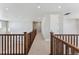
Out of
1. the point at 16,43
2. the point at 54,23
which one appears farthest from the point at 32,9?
the point at 16,43

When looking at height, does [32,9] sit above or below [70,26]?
above

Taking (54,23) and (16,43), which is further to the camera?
(16,43)

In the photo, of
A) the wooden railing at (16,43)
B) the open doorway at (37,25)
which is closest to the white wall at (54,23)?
the open doorway at (37,25)

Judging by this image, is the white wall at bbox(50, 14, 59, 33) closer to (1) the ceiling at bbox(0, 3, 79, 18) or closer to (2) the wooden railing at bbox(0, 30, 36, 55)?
(1) the ceiling at bbox(0, 3, 79, 18)

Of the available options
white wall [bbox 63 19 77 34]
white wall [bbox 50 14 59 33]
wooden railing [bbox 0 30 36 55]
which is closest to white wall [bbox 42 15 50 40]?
white wall [bbox 50 14 59 33]

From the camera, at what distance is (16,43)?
2516 millimetres

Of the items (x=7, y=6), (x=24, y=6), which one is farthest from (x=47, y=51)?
(x=7, y=6)

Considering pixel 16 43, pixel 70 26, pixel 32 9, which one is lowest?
pixel 16 43

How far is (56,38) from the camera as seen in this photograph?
7.74 feet

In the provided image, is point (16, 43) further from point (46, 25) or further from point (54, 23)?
point (54, 23)

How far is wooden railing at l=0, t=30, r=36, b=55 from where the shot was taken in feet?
7.90

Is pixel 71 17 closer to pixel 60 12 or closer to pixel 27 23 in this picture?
pixel 60 12

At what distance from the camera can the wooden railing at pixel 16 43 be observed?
2408mm
